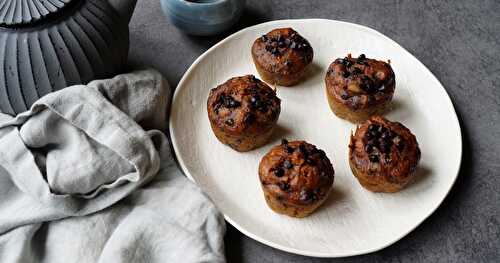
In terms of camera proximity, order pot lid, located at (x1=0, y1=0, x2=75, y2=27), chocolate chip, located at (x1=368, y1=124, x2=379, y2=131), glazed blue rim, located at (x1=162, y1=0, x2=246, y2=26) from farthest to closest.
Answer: glazed blue rim, located at (x1=162, y1=0, x2=246, y2=26) < chocolate chip, located at (x1=368, y1=124, x2=379, y2=131) < pot lid, located at (x1=0, y1=0, x2=75, y2=27)

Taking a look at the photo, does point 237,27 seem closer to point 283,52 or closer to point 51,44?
point 283,52

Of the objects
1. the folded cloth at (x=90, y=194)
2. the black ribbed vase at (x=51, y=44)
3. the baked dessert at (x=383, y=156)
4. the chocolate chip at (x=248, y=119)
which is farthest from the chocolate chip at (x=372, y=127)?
the black ribbed vase at (x=51, y=44)

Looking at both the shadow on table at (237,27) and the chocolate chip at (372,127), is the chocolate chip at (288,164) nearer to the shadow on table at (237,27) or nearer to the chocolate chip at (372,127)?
the chocolate chip at (372,127)

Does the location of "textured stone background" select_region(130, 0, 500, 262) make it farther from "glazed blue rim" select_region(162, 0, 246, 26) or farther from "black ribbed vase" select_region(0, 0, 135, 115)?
"black ribbed vase" select_region(0, 0, 135, 115)

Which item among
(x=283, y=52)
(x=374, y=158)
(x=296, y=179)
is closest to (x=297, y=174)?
(x=296, y=179)

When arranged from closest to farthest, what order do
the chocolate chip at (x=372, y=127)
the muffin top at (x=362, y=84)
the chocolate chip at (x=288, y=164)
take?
the chocolate chip at (x=288, y=164), the chocolate chip at (x=372, y=127), the muffin top at (x=362, y=84)

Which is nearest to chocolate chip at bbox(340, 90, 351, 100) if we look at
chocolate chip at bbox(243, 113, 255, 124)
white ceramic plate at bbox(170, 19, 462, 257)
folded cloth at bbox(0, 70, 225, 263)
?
white ceramic plate at bbox(170, 19, 462, 257)

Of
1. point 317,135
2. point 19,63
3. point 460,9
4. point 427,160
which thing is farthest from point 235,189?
point 460,9
